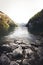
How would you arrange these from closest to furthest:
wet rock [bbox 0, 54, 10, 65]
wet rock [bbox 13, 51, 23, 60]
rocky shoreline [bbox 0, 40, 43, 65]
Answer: wet rock [bbox 0, 54, 10, 65] < rocky shoreline [bbox 0, 40, 43, 65] < wet rock [bbox 13, 51, 23, 60]

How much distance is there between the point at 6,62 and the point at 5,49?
778 cm

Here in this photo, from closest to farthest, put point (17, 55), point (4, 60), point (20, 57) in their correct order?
point (4, 60) → point (20, 57) → point (17, 55)

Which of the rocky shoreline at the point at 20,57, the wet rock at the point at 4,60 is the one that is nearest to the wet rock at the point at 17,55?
the rocky shoreline at the point at 20,57

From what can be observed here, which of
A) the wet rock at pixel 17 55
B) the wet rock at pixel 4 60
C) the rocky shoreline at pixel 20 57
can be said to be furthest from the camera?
the wet rock at pixel 17 55

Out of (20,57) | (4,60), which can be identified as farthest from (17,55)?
(4,60)

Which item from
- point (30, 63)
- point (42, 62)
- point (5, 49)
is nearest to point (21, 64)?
point (30, 63)

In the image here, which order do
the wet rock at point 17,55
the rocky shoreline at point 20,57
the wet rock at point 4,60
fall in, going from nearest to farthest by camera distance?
the wet rock at point 4,60 < the rocky shoreline at point 20,57 < the wet rock at point 17,55

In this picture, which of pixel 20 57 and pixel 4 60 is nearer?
pixel 4 60

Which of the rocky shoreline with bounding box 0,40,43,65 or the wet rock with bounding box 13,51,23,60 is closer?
the rocky shoreline with bounding box 0,40,43,65

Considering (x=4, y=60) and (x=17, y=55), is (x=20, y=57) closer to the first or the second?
(x=17, y=55)

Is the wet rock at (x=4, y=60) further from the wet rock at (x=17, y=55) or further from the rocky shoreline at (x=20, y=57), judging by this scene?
the wet rock at (x=17, y=55)

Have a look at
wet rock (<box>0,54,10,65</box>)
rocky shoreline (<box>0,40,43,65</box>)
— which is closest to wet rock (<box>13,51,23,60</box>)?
rocky shoreline (<box>0,40,43,65</box>)

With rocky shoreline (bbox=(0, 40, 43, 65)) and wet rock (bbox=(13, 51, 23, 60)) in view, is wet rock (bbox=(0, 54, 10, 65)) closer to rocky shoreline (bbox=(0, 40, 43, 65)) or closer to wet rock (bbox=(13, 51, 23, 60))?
rocky shoreline (bbox=(0, 40, 43, 65))

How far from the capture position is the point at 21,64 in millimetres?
27000
